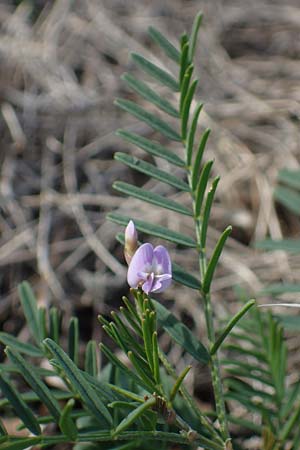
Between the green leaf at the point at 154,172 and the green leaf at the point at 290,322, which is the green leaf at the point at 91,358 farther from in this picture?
the green leaf at the point at 290,322

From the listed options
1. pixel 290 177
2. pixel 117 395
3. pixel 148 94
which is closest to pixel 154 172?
pixel 148 94

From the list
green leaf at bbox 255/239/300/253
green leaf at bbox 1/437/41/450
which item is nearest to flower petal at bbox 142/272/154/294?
green leaf at bbox 1/437/41/450

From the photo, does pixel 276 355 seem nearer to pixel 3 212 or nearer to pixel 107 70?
pixel 3 212

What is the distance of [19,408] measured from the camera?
91cm

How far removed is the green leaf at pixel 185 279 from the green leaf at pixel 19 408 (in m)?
0.27

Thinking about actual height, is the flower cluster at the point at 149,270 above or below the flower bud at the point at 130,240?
below

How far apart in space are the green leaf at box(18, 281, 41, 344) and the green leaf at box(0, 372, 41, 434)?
264mm

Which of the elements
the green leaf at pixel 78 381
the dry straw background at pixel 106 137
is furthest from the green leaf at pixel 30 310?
the dry straw background at pixel 106 137

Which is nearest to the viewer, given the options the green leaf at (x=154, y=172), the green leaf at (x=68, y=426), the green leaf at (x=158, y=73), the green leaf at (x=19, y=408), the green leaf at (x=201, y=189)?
the green leaf at (x=68, y=426)

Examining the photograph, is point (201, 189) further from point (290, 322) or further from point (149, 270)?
point (290, 322)

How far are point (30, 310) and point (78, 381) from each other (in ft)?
1.34

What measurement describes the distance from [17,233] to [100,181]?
0.31 meters

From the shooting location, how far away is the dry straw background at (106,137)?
6.56ft

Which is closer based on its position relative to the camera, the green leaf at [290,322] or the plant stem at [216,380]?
the plant stem at [216,380]
